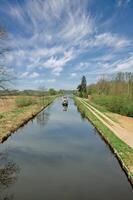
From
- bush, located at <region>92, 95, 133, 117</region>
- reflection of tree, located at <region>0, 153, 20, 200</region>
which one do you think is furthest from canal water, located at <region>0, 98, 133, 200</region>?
bush, located at <region>92, 95, 133, 117</region>

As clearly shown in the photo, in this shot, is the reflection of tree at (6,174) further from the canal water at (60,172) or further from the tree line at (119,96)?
the tree line at (119,96)

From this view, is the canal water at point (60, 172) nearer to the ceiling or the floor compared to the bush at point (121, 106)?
nearer to the floor

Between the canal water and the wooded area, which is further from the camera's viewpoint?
the wooded area

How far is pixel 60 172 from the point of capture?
38.9 ft

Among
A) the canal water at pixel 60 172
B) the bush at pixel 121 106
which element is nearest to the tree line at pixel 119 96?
the bush at pixel 121 106

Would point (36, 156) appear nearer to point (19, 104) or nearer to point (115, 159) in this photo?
point (115, 159)

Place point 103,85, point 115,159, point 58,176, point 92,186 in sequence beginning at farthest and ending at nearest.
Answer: point 103,85
point 115,159
point 58,176
point 92,186

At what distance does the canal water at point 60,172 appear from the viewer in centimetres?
946

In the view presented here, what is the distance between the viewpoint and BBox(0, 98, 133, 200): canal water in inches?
372

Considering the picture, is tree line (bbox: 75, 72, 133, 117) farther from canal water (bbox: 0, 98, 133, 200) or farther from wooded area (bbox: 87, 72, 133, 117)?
canal water (bbox: 0, 98, 133, 200)

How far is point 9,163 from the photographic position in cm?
1323

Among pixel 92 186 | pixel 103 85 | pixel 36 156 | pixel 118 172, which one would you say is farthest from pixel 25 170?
pixel 103 85

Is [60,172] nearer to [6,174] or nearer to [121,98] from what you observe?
[6,174]

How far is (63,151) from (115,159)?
11.1ft
